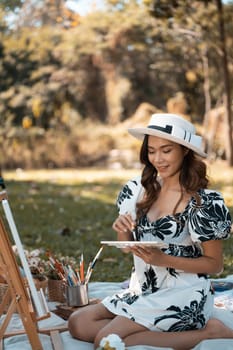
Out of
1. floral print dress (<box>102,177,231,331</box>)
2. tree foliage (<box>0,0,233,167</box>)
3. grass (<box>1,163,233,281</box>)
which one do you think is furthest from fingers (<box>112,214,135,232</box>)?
tree foliage (<box>0,0,233,167</box>)

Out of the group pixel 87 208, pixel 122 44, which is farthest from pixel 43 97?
pixel 87 208

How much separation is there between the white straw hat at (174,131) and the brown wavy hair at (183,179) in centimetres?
6

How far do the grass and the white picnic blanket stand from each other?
635 millimetres

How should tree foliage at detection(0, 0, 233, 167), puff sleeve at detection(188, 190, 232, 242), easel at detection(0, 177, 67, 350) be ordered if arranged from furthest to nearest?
tree foliage at detection(0, 0, 233, 167)
puff sleeve at detection(188, 190, 232, 242)
easel at detection(0, 177, 67, 350)

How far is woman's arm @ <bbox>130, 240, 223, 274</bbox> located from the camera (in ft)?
10.0

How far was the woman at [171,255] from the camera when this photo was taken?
3162 millimetres

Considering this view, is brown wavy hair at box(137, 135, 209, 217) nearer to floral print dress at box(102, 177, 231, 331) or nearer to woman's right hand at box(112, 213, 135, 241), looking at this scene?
floral print dress at box(102, 177, 231, 331)

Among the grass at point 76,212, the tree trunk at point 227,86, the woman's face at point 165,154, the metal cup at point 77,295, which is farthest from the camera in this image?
the tree trunk at point 227,86

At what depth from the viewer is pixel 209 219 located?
3154mm

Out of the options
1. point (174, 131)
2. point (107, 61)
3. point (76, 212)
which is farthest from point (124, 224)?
point (107, 61)

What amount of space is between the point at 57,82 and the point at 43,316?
2344cm

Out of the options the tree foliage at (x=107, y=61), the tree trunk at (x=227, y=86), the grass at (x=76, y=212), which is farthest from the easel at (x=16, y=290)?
the tree foliage at (x=107, y=61)

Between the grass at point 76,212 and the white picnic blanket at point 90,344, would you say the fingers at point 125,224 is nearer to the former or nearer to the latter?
the white picnic blanket at point 90,344

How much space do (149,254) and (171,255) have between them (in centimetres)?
22
